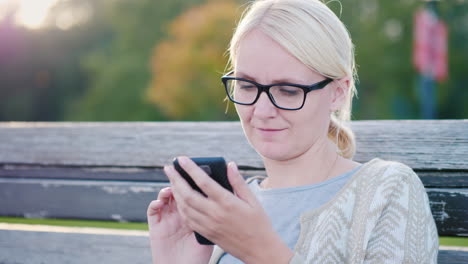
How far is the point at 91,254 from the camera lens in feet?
9.06

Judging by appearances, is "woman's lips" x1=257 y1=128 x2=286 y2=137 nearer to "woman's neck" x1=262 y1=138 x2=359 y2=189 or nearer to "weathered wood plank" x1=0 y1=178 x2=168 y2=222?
"woman's neck" x1=262 y1=138 x2=359 y2=189

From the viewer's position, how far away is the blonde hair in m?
1.97

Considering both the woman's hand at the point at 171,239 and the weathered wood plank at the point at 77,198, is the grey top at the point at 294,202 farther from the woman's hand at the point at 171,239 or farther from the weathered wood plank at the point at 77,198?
the weathered wood plank at the point at 77,198

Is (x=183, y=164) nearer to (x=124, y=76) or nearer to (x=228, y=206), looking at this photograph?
(x=228, y=206)

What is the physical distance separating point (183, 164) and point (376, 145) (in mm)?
1054

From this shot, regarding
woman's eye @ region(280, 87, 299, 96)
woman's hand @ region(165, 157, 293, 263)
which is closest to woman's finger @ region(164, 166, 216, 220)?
woman's hand @ region(165, 157, 293, 263)

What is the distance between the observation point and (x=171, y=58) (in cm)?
2920

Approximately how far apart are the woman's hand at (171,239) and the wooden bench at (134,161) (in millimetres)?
514

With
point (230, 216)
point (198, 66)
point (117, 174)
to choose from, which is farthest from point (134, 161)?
point (198, 66)

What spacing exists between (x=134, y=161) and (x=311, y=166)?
3.08 ft

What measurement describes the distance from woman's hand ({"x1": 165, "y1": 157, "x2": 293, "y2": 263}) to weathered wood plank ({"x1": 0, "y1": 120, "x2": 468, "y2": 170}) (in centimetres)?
80

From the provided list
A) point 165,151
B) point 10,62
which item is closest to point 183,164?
point 165,151

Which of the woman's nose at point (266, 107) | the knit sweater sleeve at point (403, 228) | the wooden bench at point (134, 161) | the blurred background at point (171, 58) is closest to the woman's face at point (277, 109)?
the woman's nose at point (266, 107)

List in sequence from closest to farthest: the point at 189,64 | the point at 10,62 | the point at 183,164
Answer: the point at 183,164
the point at 189,64
the point at 10,62
